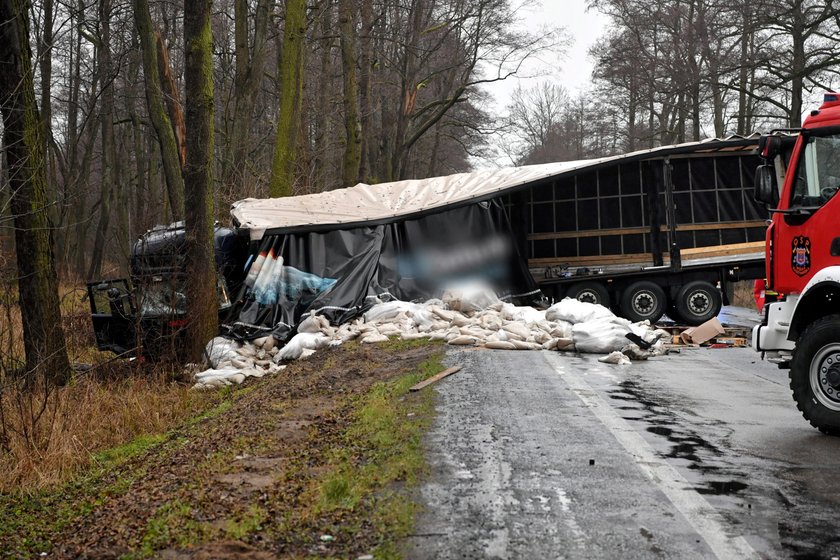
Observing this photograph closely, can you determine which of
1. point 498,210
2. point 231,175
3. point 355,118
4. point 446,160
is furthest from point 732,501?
point 446,160

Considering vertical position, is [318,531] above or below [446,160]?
below

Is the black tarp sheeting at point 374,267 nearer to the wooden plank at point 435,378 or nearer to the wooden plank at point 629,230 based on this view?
the wooden plank at point 629,230

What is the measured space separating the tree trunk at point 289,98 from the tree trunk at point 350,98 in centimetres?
473

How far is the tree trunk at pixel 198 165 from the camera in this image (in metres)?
14.8

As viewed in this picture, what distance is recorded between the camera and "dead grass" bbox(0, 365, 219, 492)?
8.95 metres

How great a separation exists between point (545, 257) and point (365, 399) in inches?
552

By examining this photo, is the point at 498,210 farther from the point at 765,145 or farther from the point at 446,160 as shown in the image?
the point at 446,160

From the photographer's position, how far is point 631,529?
16.0 feet

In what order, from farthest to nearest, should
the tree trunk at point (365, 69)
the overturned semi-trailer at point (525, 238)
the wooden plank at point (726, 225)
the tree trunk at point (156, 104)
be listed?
1. the tree trunk at point (365, 69)
2. the wooden plank at point (726, 225)
3. the tree trunk at point (156, 104)
4. the overturned semi-trailer at point (525, 238)

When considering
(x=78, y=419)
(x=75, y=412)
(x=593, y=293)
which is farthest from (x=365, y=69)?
(x=78, y=419)

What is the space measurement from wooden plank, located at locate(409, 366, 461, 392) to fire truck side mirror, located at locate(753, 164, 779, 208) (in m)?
3.81

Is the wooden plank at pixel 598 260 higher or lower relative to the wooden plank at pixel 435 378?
higher

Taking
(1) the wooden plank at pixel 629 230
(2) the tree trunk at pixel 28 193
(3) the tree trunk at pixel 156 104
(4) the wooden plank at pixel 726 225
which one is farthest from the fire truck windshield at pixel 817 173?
(3) the tree trunk at pixel 156 104

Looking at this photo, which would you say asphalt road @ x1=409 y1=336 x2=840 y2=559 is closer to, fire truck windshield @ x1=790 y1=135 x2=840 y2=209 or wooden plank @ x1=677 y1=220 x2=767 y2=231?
fire truck windshield @ x1=790 y1=135 x2=840 y2=209
